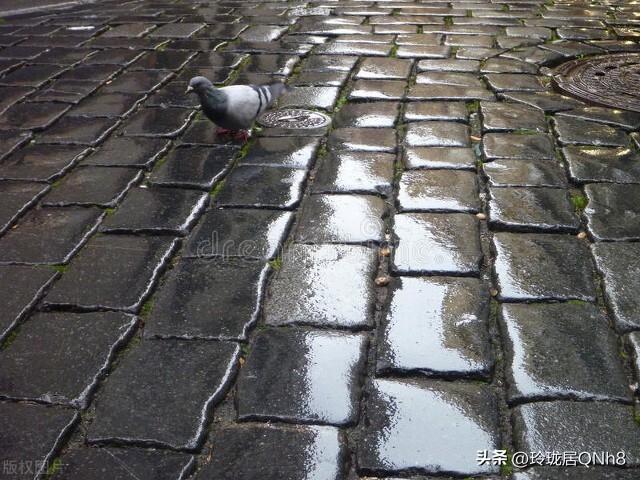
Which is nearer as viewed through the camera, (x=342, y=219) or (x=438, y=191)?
(x=342, y=219)

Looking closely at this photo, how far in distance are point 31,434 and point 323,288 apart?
4.01ft

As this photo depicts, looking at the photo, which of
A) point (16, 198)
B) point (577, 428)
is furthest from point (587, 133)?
point (16, 198)

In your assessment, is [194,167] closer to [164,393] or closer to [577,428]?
[164,393]

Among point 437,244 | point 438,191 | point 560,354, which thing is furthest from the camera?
point 438,191

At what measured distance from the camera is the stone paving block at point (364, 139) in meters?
4.08

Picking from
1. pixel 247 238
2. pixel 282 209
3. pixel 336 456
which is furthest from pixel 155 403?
pixel 282 209

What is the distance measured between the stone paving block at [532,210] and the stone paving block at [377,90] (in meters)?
1.58

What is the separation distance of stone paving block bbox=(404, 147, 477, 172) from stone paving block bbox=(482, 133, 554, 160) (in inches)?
5.3

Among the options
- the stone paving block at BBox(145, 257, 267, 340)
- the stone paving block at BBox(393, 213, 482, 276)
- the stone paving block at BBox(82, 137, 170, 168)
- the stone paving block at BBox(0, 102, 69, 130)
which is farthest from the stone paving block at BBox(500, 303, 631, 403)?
the stone paving block at BBox(0, 102, 69, 130)

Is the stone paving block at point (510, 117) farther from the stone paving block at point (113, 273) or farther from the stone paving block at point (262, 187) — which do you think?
the stone paving block at point (113, 273)

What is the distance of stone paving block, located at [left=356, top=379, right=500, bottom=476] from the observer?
203cm

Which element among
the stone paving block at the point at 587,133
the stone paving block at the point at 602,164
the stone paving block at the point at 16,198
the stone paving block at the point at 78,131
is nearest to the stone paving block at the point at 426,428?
the stone paving block at the point at 602,164

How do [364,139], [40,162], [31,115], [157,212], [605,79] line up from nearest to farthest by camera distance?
[157,212] < [40,162] < [364,139] < [31,115] < [605,79]

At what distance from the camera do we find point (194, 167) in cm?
391
